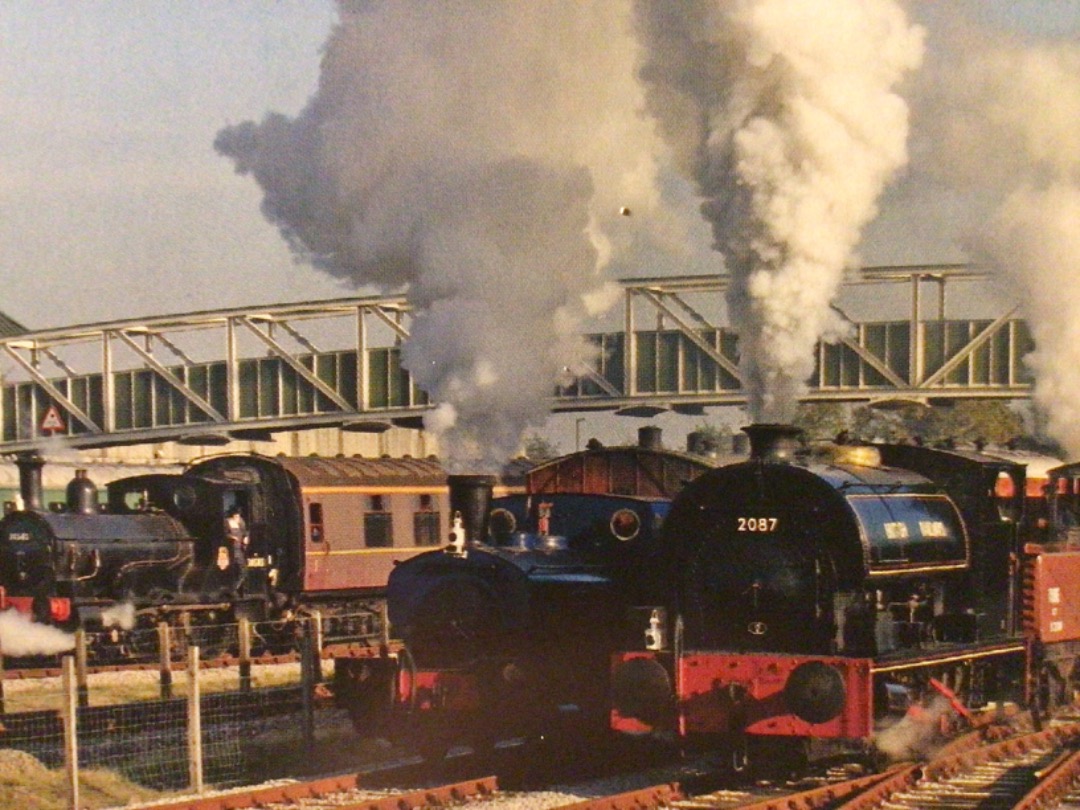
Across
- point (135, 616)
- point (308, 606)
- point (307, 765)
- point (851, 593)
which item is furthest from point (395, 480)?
point (851, 593)

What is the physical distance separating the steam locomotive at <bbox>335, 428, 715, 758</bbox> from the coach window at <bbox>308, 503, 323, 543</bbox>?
526 inches

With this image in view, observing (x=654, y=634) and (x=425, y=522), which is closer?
(x=654, y=634)

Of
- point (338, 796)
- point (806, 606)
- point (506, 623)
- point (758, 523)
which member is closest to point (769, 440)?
point (758, 523)

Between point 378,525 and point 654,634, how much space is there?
16679 mm

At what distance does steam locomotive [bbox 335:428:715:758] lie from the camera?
14711mm

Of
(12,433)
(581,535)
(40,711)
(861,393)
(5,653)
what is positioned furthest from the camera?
(12,433)

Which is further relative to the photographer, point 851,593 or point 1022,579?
point 1022,579

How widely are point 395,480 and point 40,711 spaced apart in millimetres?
12317

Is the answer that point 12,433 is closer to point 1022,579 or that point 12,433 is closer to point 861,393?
point 861,393

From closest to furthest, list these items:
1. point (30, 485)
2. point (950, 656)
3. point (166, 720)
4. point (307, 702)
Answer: point (950, 656), point (307, 702), point (166, 720), point (30, 485)

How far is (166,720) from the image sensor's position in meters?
18.5

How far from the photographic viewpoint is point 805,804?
13023 mm

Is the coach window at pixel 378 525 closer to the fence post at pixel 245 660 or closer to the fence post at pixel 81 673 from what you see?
the fence post at pixel 245 660

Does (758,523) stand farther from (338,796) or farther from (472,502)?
(338,796)
